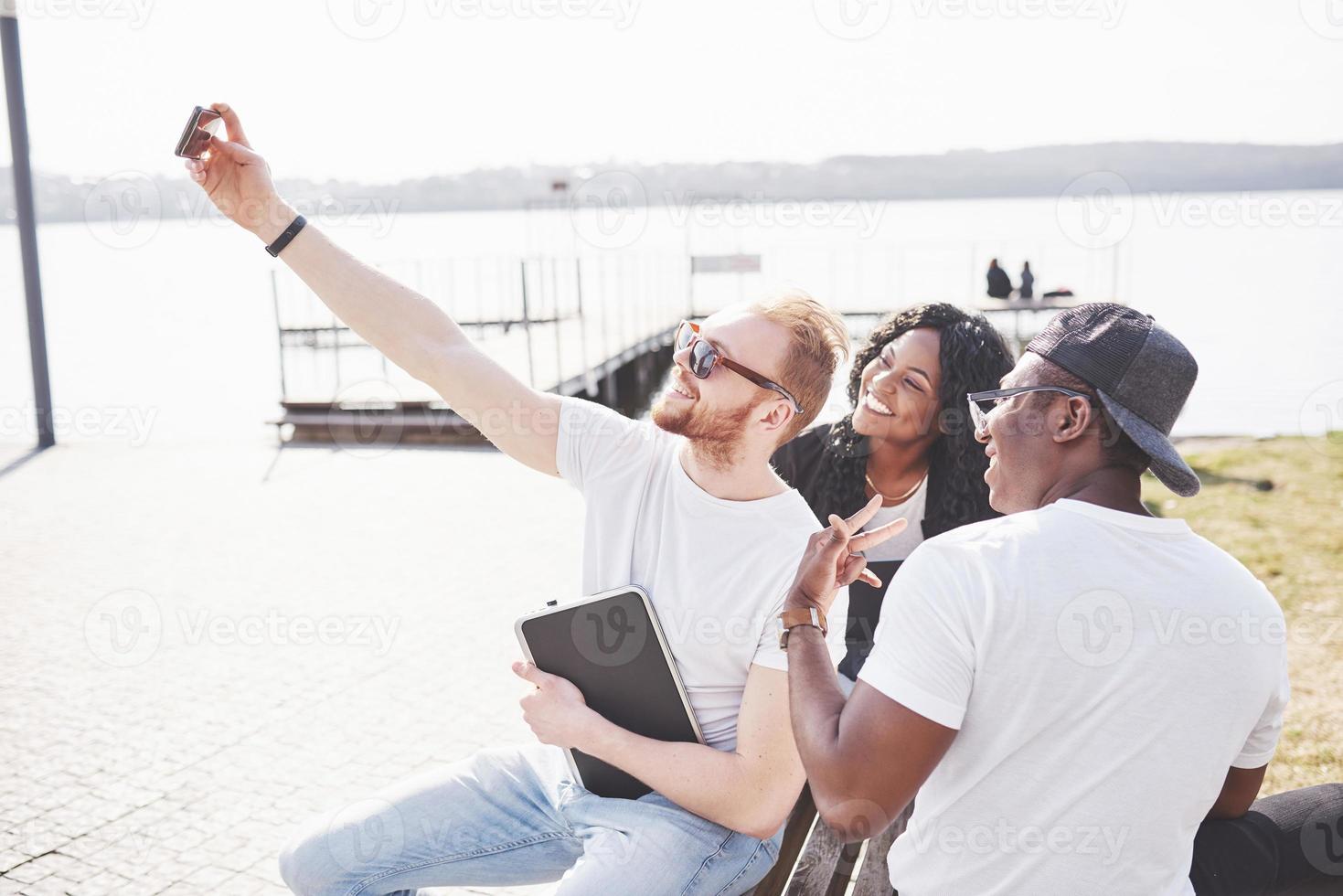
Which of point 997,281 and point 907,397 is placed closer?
point 907,397

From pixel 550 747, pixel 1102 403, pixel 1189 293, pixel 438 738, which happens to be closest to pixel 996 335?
pixel 1102 403

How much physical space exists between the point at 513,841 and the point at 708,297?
31.9 meters

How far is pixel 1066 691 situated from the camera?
153 centimetres

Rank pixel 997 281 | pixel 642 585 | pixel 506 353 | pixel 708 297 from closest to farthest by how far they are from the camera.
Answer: pixel 642 585
pixel 506 353
pixel 997 281
pixel 708 297

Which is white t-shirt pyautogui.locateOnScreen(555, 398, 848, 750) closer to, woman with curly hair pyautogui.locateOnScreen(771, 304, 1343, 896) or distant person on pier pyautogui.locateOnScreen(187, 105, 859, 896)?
distant person on pier pyautogui.locateOnScreen(187, 105, 859, 896)

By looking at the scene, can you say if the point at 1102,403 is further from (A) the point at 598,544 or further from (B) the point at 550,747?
(B) the point at 550,747

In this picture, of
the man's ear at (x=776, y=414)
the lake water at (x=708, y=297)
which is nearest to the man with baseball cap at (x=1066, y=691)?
the man's ear at (x=776, y=414)

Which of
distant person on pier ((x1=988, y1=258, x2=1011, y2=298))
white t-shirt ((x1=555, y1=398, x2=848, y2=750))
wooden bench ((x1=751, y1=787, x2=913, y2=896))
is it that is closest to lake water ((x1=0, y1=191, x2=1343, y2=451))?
distant person on pier ((x1=988, y1=258, x2=1011, y2=298))

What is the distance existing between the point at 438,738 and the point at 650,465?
254 centimetres

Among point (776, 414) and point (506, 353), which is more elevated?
point (776, 414)

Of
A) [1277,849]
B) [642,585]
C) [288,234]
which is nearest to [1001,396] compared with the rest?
[642,585]

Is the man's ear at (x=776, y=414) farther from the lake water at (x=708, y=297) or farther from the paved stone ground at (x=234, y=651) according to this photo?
the paved stone ground at (x=234, y=651)

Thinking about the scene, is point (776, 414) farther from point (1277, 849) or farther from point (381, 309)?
point (1277, 849)

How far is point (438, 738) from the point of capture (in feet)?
14.7
